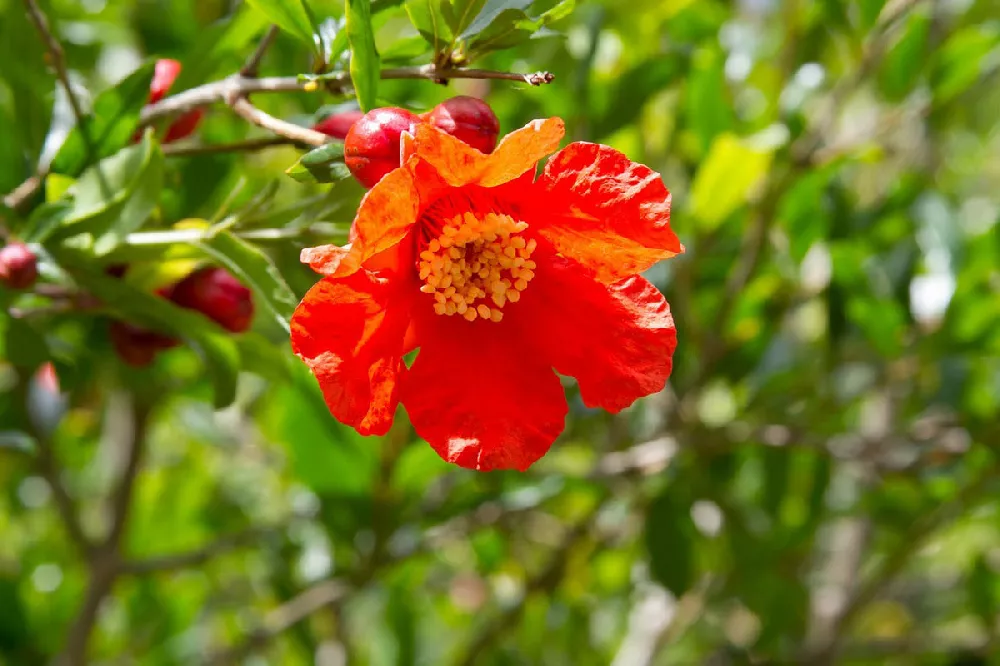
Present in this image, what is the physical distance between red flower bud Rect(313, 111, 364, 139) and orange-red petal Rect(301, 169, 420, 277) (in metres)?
0.16

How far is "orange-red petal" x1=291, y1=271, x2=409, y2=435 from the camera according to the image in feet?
2.86

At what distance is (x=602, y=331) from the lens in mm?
1028

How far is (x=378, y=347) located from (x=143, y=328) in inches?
15.9

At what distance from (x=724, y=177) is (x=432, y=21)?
0.81m

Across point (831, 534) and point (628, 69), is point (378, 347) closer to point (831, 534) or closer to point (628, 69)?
point (628, 69)

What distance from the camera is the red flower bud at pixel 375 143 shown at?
33.3 inches

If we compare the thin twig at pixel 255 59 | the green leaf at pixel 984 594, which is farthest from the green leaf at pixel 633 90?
the green leaf at pixel 984 594

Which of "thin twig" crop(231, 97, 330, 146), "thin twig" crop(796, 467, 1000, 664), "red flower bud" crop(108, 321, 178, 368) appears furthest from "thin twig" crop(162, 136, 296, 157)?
"thin twig" crop(796, 467, 1000, 664)

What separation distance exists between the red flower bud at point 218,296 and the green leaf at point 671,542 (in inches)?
39.7

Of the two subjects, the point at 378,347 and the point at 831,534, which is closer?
the point at 378,347

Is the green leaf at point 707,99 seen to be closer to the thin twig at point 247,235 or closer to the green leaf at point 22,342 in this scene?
the thin twig at point 247,235

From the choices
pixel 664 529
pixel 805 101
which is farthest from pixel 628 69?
pixel 664 529

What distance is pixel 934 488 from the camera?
199 cm

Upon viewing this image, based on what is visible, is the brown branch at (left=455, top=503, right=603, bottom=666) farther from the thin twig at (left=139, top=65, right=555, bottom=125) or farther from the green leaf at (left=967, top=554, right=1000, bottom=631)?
the thin twig at (left=139, top=65, right=555, bottom=125)
